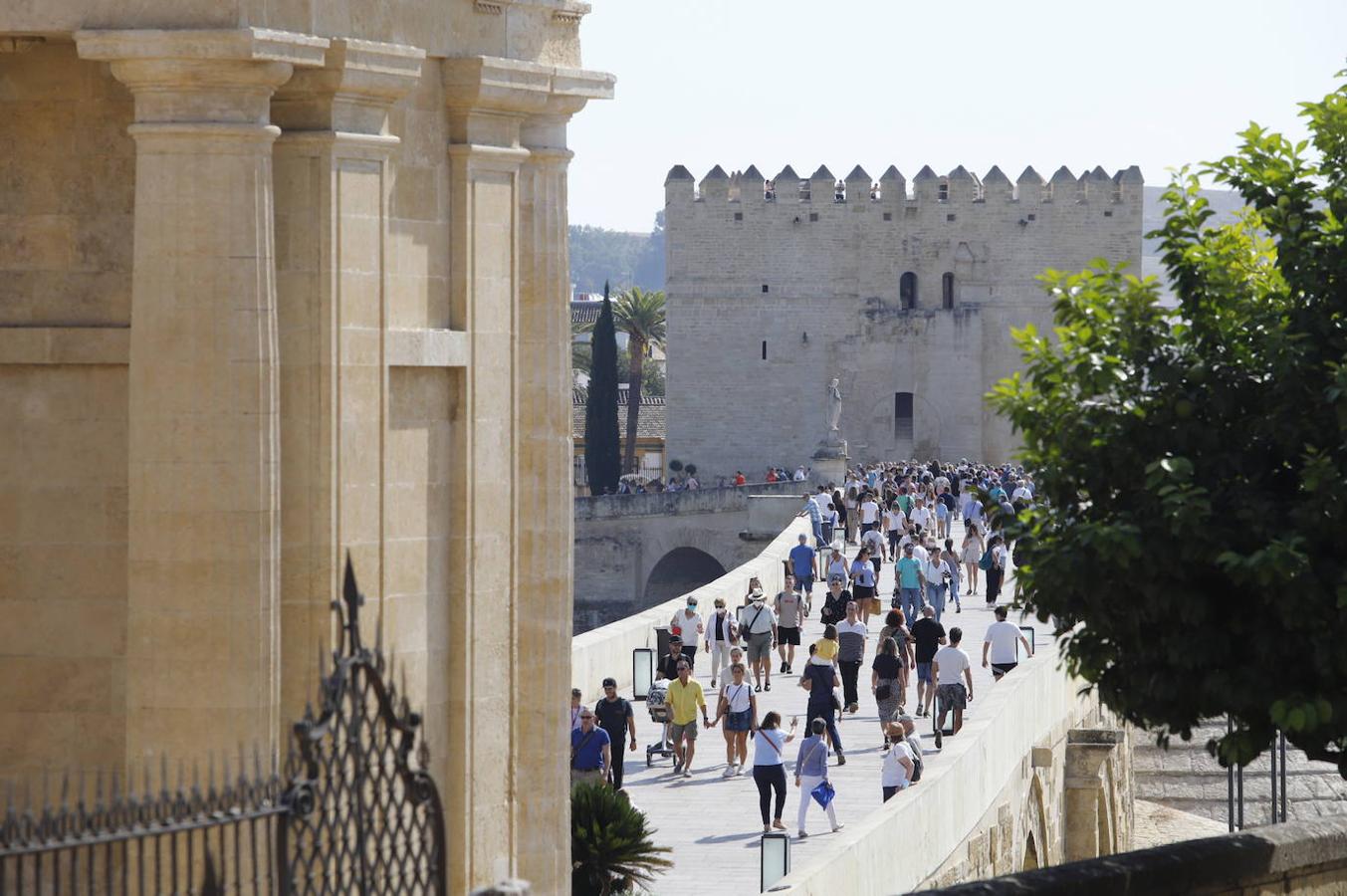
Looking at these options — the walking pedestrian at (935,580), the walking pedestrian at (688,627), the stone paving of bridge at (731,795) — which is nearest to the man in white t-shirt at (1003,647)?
the stone paving of bridge at (731,795)

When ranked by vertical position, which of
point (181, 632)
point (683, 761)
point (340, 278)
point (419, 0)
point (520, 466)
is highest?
point (419, 0)

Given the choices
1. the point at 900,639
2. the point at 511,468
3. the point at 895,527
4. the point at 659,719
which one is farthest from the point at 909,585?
the point at 511,468

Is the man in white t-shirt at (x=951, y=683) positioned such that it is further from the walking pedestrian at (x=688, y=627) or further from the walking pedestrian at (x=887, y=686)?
the walking pedestrian at (x=688, y=627)

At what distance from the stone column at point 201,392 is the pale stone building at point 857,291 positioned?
58.5 metres

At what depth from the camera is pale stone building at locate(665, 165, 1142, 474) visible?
6544 cm

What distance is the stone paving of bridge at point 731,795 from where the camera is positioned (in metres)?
13.0

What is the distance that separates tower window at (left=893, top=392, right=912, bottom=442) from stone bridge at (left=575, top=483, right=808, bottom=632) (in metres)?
11.5

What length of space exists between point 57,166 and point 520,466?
1.99m

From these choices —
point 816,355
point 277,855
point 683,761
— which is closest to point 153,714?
point 277,855

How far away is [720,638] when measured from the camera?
800 inches

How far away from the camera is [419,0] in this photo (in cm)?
752

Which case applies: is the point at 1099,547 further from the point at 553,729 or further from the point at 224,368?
the point at 224,368

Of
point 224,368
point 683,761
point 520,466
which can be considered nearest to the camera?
point 224,368

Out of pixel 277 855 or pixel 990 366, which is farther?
pixel 990 366
